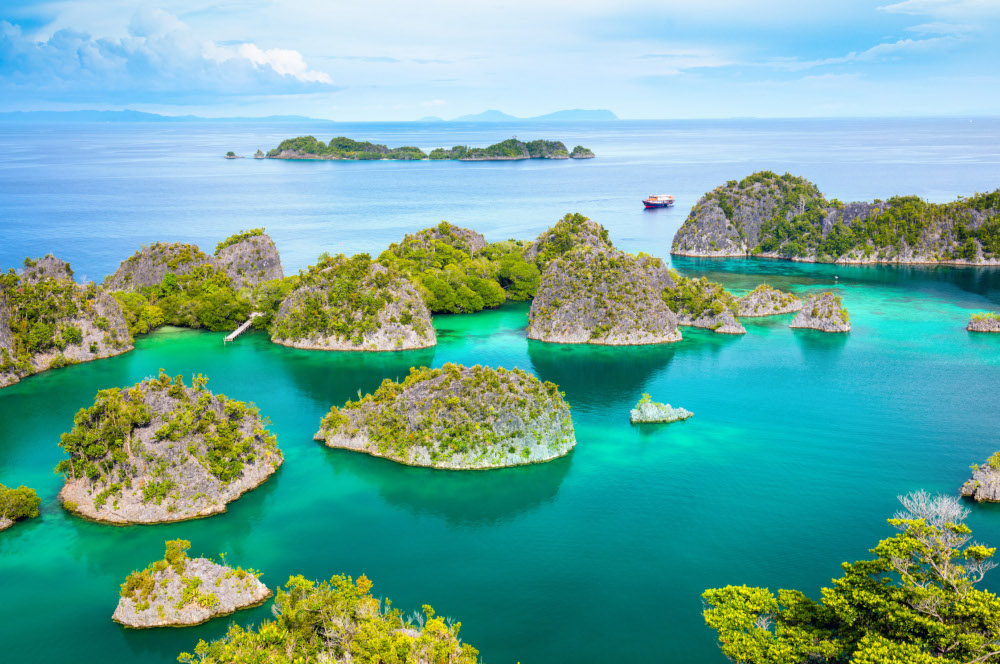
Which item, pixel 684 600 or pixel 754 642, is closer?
pixel 754 642

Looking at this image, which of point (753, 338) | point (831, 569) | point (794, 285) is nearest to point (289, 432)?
point (831, 569)

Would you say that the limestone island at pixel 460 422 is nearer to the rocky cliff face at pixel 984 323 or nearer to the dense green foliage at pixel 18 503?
the dense green foliage at pixel 18 503

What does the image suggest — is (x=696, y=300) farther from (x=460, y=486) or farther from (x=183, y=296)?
(x=183, y=296)

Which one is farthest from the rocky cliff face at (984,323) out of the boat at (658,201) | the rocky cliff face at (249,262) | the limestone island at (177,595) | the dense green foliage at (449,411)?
the boat at (658,201)

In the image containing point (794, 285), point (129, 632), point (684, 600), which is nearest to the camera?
point (129, 632)

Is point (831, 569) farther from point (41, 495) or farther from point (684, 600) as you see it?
point (41, 495)

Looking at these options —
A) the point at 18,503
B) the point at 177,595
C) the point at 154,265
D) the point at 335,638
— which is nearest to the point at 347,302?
the point at 154,265
